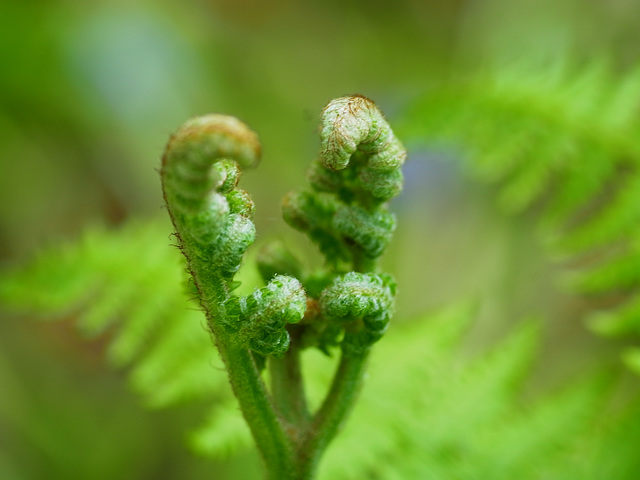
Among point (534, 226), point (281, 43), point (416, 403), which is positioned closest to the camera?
point (416, 403)

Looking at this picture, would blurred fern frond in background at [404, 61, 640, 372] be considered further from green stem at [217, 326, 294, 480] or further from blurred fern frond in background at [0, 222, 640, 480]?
green stem at [217, 326, 294, 480]

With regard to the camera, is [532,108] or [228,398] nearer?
[228,398]

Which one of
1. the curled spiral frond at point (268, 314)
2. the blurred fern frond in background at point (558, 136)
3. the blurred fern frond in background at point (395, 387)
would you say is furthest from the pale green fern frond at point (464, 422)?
the curled spiral frond at point (268, 314)

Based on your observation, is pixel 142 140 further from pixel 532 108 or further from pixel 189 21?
pixel 532 108

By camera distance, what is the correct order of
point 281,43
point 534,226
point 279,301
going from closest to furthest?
point 279,301, point 534,226, point 281,43

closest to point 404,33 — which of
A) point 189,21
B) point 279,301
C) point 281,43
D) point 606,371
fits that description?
point 281,43

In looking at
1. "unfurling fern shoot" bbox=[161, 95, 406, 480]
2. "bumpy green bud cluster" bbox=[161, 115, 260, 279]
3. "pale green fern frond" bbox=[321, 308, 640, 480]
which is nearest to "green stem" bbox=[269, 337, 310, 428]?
"unfurling fern shoot" bbox=[161, 95, 406, 480]

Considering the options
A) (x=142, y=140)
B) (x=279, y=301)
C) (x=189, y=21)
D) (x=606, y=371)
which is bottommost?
(x=279, y=301)
